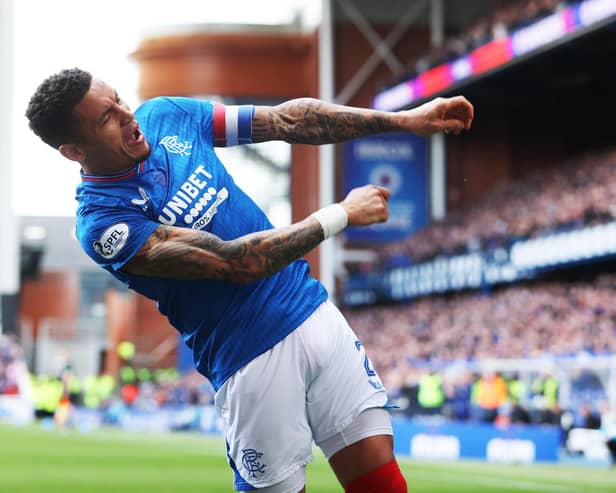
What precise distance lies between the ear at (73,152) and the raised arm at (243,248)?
402 mm

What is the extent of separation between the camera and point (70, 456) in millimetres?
17406

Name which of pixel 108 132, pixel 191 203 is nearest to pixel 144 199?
pixel 191 203

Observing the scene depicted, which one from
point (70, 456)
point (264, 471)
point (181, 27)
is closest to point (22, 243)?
point (181, 27)

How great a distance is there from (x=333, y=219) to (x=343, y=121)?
0.54 m

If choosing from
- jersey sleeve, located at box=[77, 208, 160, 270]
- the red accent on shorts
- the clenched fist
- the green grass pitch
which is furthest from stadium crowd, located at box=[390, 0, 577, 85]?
jersey sleeve, located at box=[77, 208, 160, 270]

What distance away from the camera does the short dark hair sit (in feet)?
13.8

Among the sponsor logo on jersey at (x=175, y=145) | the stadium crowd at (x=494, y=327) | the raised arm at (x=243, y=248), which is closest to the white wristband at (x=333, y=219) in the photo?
the raised arm at (x=243, y=248)

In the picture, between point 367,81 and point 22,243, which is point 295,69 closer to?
point 367,81

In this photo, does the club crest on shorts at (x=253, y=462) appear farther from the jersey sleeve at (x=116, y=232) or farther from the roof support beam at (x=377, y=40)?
the roof support beam at (x=377, y=40)

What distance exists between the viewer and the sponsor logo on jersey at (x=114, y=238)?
426 cm

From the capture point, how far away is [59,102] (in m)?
4.21

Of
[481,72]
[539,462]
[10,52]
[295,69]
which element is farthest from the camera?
[295,69]

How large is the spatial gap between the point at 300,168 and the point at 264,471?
3828cm

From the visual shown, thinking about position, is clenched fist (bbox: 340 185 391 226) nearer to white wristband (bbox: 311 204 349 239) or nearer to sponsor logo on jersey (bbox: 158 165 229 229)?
white wristband (bbox: 311 204 349 239)
